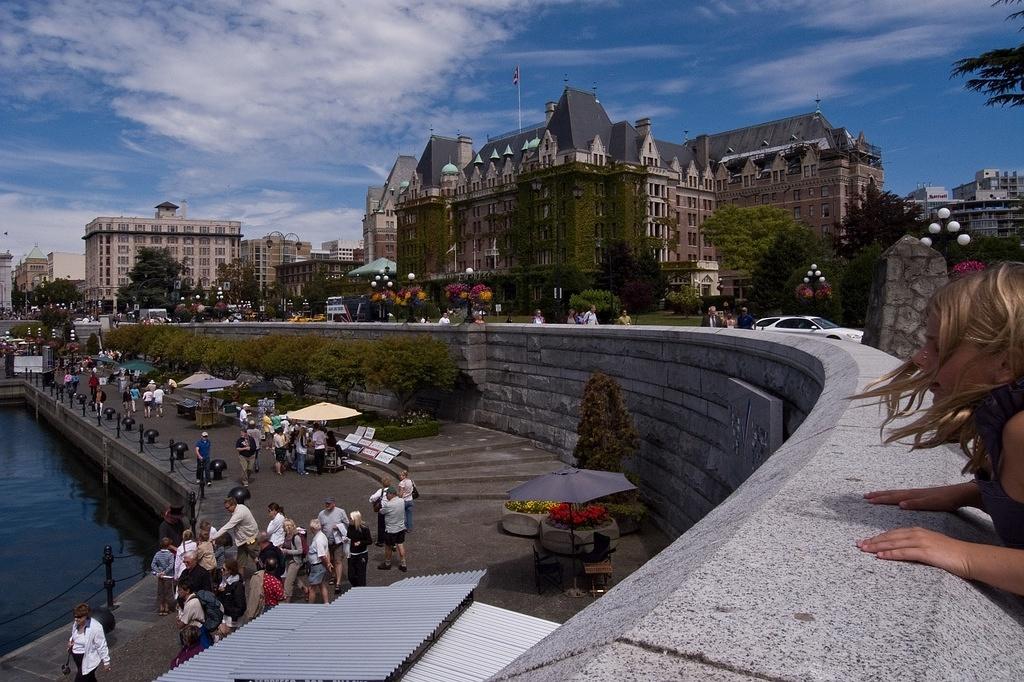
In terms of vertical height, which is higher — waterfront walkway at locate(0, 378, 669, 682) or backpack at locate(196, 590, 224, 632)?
backpack at locate(196, 590, 224, 632)

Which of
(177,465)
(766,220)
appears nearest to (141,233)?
(766,220)

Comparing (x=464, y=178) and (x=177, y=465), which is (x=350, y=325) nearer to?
(x=177, y=465)

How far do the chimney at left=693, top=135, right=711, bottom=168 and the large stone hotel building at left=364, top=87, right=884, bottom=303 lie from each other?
0.16m

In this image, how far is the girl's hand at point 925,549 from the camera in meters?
1.98

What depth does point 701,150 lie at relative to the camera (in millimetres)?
94812

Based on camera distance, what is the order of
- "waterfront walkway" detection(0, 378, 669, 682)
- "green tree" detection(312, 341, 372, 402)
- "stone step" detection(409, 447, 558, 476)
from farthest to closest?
"green tree" detection(312, 341, 372, 402)
"stone step" detection(409, 447, 558, 476)
"waterfront walkway" detection(0, 378, 669, 682)

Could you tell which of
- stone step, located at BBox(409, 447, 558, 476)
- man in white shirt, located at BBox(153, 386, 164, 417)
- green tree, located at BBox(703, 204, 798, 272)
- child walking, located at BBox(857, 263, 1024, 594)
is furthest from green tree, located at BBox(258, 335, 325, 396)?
green tree, located at BBox(703, 204, 798, 272)

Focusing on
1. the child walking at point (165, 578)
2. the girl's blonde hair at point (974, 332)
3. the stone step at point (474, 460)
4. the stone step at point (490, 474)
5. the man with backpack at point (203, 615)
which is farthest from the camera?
the stone step at point (474, 460)

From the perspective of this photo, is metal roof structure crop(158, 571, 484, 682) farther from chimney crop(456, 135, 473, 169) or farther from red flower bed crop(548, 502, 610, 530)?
chimney crop(456, 135, 473, 169)

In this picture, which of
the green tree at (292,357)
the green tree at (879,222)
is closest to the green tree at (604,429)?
the green tree at (292,357)

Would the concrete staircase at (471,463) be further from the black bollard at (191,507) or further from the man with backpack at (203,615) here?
the man with backpack at (203,615)

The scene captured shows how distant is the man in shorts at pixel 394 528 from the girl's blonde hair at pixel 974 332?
41.0 ft

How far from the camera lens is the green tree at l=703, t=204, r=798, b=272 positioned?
67.0 m

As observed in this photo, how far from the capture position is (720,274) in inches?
3364
